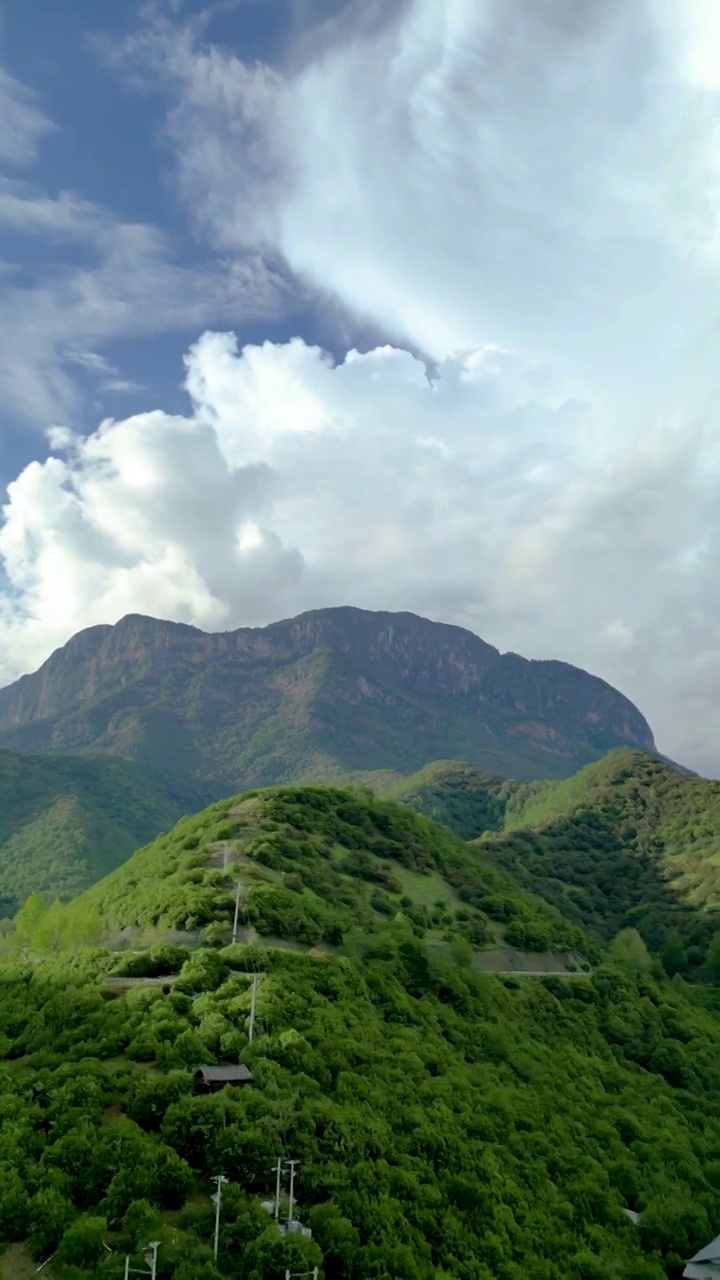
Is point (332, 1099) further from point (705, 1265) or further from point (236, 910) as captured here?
point (705, 1265)

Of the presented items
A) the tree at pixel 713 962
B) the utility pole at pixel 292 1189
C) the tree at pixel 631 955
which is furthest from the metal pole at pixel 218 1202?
the tree at pixel 713 962

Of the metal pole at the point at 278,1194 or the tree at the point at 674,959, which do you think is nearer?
the metal pole at the point at 278,1194

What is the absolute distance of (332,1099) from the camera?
40906 mm

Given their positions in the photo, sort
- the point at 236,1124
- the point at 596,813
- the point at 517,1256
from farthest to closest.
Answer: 1. the point at 596,813
2. the point at 517,1256
3. the point at 236,1124

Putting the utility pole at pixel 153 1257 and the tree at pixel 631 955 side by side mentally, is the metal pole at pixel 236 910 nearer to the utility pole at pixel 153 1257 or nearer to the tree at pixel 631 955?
the utility pole at pixel 153 1257

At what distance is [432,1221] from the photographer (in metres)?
35.5

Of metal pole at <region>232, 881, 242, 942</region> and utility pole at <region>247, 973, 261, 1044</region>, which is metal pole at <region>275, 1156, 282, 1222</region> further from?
metal pole at <region>232, 881, 242, 942</region>

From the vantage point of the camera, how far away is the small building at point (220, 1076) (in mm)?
37969

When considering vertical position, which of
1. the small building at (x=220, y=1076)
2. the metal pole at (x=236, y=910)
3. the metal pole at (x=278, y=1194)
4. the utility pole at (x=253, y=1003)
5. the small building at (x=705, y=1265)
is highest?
the metal pole at (x=236, y=910)

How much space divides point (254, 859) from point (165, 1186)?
142 ft

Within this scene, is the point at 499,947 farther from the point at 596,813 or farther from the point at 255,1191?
the point at 596,813

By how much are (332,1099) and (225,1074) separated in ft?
18.3

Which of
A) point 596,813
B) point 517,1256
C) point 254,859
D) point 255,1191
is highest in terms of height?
point 596,813

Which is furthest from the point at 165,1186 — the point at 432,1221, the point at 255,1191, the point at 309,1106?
the point at 432,1221
